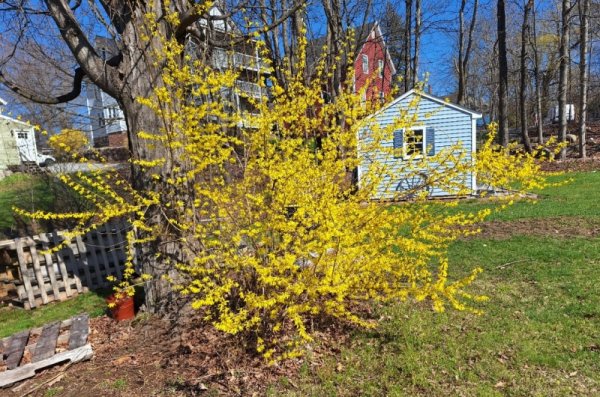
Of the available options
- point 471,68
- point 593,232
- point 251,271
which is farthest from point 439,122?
point 471,68

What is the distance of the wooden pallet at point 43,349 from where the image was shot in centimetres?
333

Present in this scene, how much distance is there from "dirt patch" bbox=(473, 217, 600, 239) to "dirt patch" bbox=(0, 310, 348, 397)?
4.61 m

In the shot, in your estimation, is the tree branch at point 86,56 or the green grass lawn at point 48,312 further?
the green grass lawn at point 48,312

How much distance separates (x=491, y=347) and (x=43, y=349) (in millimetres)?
4153

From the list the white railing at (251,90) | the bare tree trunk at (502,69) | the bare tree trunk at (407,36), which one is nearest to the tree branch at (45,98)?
the white railing at (251,90)

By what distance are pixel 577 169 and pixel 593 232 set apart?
954 cm

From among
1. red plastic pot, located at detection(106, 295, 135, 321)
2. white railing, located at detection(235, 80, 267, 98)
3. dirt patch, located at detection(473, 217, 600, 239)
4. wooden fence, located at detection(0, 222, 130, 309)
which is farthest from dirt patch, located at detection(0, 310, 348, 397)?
dirt patch, located at detection(473, 217, 600, 239)

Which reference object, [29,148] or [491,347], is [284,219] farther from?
[29,148]

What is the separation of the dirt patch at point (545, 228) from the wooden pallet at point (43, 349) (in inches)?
243

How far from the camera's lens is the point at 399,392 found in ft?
9.06

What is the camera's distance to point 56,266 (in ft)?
19.0

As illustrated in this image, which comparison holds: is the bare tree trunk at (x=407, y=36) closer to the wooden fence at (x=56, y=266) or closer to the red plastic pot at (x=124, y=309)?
the wooden fence at (x=56, y=266)

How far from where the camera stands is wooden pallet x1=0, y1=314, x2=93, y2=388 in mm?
3332

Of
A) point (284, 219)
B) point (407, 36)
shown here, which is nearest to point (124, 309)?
point (284, 219)
